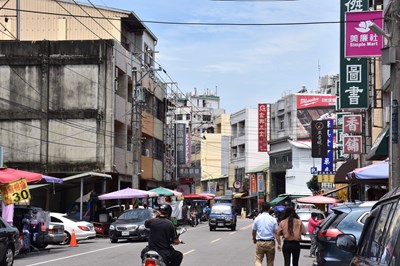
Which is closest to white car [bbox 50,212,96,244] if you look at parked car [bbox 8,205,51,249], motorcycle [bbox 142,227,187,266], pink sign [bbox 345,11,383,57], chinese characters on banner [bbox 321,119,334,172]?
parked car [bbox 8,205,51,249]

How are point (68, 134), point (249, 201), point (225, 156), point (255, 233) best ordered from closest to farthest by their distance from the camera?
point (255, 233) → point (68, 134) → point (249, 201) → point (225, 156)

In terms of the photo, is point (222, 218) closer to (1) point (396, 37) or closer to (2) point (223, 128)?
(1) point (396, 37)

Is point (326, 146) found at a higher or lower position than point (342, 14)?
lower

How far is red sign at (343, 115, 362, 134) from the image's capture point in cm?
3212

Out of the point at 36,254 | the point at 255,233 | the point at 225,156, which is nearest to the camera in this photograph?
the point at 255,233

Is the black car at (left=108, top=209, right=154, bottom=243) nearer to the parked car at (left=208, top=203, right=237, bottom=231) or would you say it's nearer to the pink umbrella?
the pink umbrella

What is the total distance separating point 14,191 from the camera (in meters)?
21.6

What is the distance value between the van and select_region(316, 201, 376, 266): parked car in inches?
149

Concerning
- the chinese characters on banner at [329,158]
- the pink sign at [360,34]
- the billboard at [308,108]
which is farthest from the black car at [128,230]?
the billboard at [308,108]

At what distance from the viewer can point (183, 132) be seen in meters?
65.7

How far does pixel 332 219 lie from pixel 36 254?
13.8 metres

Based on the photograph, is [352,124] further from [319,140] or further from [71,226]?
[71,226]

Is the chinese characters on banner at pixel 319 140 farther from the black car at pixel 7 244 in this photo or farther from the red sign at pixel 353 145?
the black car at pixel 7 244

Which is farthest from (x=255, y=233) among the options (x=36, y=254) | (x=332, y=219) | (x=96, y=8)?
(x=96, y=8)
